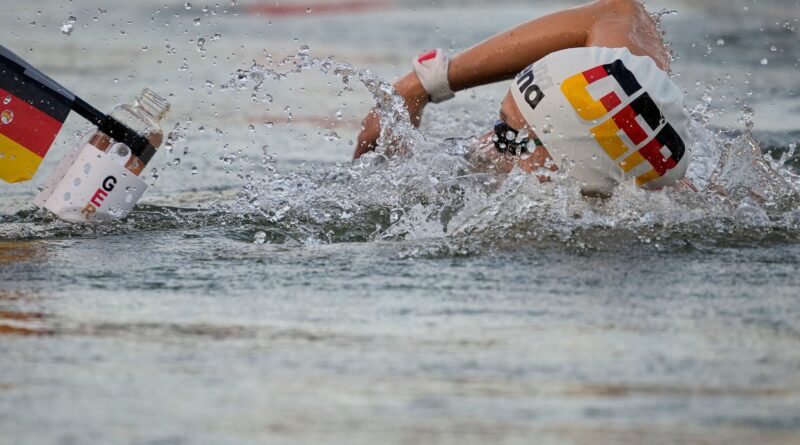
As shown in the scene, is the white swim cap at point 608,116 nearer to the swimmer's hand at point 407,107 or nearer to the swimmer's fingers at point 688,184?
the swimmer's fingers at point 688,184

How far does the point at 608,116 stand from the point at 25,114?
2069 mm

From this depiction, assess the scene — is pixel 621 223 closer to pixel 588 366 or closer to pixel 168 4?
pixel 588 366

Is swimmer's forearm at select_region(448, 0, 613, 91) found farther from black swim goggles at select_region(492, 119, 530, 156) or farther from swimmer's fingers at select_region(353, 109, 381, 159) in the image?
black swim goggles at select_region(492, 119, 530, 156)

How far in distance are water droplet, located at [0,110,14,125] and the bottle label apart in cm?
25

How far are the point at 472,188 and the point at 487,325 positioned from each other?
1.56 metres

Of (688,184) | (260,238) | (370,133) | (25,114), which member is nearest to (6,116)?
(25,114)

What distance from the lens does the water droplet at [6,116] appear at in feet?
15.2

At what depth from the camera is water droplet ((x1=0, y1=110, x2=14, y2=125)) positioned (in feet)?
15.2

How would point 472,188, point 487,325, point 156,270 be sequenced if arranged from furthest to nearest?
point 472,188
point 156,270
point 487,325

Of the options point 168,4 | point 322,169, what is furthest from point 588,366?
point 168,4

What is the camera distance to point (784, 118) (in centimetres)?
819

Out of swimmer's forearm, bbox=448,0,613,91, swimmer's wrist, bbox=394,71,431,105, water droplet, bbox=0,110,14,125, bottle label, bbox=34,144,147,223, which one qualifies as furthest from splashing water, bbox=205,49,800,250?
water droplet, bbox=0,110,14,125

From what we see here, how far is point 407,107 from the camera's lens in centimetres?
571

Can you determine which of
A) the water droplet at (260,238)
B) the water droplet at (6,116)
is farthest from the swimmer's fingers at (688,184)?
the water droplet at (6,116)
